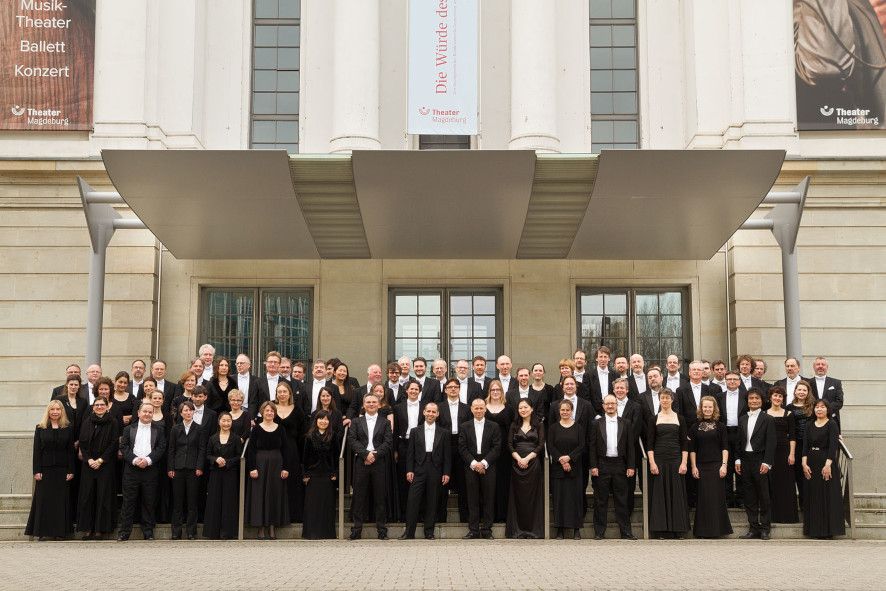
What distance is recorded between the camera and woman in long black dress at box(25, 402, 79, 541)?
50.5 feet

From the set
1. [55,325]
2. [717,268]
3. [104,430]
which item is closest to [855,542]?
[717,268]

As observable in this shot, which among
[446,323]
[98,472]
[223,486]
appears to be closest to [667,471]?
[223,486]

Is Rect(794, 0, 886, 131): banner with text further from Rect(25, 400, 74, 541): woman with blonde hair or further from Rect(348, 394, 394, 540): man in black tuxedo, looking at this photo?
Rect(25, 400, 74, 541): woman with blonde hair

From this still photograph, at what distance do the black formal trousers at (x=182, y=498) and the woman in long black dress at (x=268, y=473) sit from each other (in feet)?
2.28

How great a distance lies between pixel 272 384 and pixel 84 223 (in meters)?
5.95

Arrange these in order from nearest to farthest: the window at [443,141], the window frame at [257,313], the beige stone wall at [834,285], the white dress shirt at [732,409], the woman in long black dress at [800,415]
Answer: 1. the woman in long black dress at [800,415]
2. the white dress shirt at [732,409]
3. the beige stone wall at [834,285]
4. the window frame at [257,313]
5. the window at [443,141]

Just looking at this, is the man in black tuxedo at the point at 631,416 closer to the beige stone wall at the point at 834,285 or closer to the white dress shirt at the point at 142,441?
the beige stone wall at the point at 834,285

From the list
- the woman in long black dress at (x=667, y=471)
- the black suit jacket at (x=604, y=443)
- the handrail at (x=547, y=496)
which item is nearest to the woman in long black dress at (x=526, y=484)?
the handrail at (x=547, y=496)

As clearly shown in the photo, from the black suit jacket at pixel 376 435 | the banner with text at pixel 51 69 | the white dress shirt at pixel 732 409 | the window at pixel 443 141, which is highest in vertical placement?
the banner with text at pixel 51 69

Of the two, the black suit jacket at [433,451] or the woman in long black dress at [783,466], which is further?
the woman in long black dress at [783,466]

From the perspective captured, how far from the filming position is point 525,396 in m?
16.0

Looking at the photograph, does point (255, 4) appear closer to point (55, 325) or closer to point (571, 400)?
point (55, 325)

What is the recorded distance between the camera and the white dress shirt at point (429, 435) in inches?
607

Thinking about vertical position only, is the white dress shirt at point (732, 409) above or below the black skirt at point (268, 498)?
above
